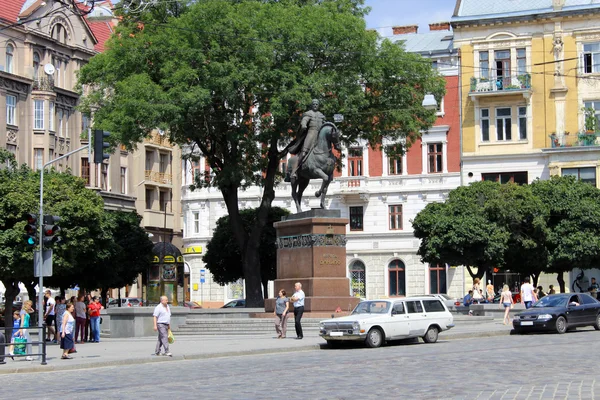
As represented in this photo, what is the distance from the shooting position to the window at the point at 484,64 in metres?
59.9

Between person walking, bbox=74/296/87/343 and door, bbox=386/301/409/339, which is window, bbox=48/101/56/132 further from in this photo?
door, bbox=386/301/409/339

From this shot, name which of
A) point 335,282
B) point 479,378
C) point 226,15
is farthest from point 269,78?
point 479,378

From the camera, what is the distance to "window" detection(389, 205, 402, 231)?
64188 millimetres

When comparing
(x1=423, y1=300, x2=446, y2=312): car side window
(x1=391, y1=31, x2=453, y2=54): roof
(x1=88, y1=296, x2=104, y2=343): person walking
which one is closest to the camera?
(x1=423, y1=300, x2=446, y2=312): car side window

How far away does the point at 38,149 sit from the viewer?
63.0 metres

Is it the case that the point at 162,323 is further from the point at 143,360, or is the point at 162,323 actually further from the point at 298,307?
the point at 298,307

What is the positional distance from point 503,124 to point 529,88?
110 inches

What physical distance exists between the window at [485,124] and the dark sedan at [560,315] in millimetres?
28491

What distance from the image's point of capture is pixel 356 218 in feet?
214

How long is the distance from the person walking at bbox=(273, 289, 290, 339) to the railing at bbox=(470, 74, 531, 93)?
1305 inches

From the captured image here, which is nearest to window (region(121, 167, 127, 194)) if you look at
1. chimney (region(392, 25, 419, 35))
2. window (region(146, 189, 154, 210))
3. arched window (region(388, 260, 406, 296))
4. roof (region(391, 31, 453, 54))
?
window (region(146, 189, 154, 210))

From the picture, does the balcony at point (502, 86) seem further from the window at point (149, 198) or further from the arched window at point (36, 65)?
the window at point (149, 198)

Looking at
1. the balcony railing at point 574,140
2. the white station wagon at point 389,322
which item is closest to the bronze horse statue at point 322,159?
the white station wagon at point 389,322

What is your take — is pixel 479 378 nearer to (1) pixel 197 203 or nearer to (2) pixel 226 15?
(2) pixel 226 15
